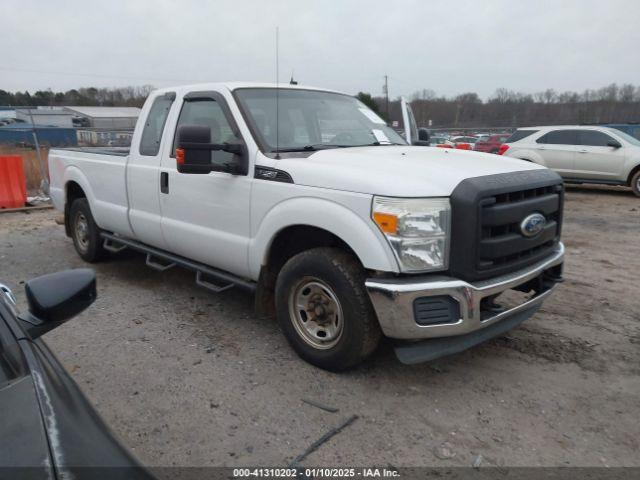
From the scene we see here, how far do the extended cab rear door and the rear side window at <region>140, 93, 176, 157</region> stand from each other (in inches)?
8.9

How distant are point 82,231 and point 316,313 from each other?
417cm

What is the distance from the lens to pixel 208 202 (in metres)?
4.31

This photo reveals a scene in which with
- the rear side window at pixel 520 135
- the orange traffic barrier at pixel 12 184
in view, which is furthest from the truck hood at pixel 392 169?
the rear side window at pixel 520 135

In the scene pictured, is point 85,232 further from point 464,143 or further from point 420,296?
point 464,143

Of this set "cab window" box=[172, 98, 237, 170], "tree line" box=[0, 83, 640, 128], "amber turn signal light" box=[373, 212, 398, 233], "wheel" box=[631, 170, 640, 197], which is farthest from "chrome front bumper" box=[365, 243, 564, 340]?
"tree line" box=[0, 83, 640, 128]

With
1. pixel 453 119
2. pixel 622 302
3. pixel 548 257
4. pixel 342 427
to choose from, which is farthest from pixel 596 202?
pixel 453 119

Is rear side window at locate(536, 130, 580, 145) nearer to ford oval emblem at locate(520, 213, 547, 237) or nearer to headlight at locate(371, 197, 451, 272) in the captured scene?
ford oval emblem at locate(520, 213, 547, 237)

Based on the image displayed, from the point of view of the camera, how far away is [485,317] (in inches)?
129

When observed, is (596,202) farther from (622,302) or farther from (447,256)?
(447,256)

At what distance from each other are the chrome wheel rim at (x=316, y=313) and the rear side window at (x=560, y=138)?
12.2 m

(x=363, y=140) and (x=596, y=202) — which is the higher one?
(x=363, y=140)

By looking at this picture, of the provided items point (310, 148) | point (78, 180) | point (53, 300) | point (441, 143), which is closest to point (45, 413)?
point (53, 300)

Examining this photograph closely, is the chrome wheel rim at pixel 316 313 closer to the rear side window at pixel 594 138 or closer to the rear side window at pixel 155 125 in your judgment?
the rear side window at pixel 155 125

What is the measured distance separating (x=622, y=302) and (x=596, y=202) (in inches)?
312
